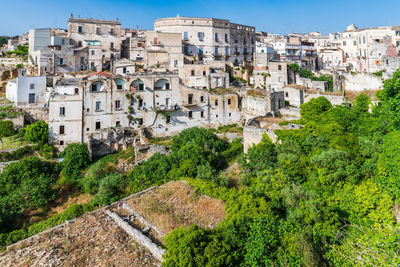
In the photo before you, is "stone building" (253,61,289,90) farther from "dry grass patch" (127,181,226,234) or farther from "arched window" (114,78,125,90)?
"dry grass patch" (127,181,226,234)

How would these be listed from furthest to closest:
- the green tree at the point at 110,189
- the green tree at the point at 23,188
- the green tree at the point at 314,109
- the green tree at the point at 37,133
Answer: the green tree at the point at 37,133 → the green tree at the point at 314,109 → the green tree at the point at 110,189 → the green tree at the point at 23,188

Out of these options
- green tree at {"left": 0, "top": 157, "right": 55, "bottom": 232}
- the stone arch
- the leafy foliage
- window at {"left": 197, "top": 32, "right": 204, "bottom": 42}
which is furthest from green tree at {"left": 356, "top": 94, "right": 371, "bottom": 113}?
the leafy foliage

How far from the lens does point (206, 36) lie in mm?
42688

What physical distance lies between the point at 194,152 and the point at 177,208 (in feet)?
24.7

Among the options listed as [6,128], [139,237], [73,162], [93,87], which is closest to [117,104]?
[93,87]

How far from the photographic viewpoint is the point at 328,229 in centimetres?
1142

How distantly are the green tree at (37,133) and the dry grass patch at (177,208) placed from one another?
14.9 m

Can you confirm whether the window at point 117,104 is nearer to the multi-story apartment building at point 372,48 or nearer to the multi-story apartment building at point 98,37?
the multi-story apartment building at point 98,37

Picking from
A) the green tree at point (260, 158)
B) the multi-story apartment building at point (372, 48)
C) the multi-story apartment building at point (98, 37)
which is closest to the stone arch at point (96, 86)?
the multi-story apartment building at point (98, 37)

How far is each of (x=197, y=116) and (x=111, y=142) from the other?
29.9 feet

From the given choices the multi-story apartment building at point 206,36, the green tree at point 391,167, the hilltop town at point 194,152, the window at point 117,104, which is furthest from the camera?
the multi-story apartment building at point 206,36

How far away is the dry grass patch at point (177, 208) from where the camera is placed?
42.2ft

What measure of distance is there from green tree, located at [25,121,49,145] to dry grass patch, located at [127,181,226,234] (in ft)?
48.8

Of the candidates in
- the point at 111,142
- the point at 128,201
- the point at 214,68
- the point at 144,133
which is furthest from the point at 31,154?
the point at 214,68
